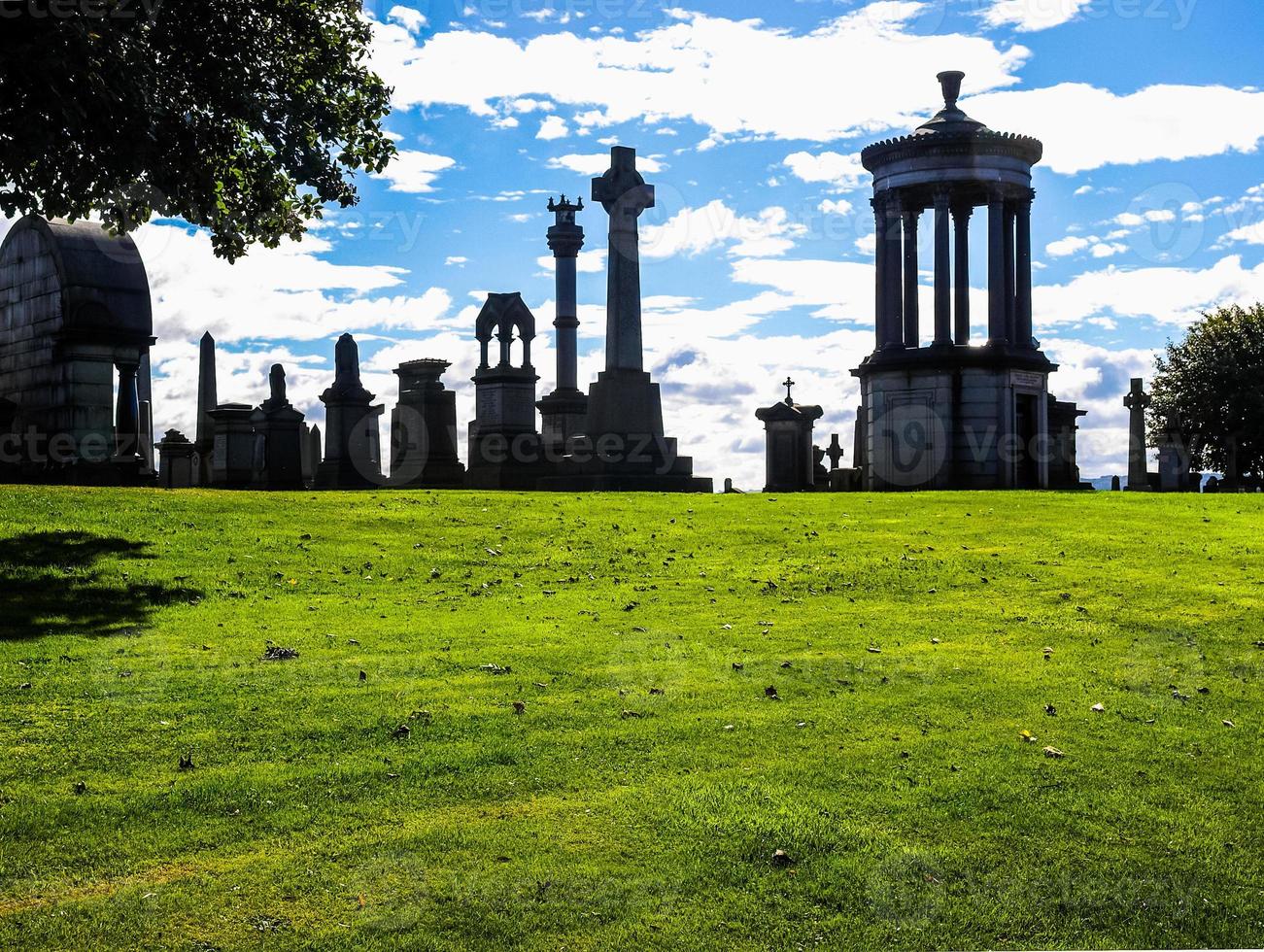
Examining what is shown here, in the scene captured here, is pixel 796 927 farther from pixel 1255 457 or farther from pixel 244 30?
pixel 1255 457

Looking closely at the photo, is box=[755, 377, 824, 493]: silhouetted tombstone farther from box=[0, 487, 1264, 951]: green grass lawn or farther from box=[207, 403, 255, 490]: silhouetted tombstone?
box=[0, 487, 1264, 951]: green grass lawn

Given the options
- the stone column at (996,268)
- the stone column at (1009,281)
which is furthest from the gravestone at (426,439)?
the stone column at (1009,281)

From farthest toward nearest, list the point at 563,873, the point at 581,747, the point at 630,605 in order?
the point at 630,605
the point at 581,747
the point at 563,873

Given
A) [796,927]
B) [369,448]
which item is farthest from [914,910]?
[369,448]

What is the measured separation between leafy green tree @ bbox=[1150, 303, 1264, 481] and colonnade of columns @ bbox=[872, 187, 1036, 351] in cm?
1212

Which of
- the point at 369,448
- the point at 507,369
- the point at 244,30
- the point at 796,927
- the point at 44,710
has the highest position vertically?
the point at 244,30

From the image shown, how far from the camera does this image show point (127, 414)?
31.1 m

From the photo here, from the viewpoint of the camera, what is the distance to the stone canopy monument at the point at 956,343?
144 feet

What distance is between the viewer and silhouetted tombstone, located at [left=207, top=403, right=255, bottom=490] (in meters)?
32.2

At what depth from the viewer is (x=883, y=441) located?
44812 millimetres

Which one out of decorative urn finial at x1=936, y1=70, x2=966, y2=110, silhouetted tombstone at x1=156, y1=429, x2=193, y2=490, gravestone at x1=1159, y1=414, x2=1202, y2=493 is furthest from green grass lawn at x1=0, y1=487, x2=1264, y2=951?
decorative urn finial at x1=936, y1=70, x2=966, y2=110

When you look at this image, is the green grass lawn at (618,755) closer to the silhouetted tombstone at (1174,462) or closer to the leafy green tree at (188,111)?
the leafy green tree at (188,111)

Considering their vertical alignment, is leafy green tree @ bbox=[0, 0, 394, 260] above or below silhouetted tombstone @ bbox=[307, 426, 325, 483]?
above

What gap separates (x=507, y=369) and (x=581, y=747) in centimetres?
3226
